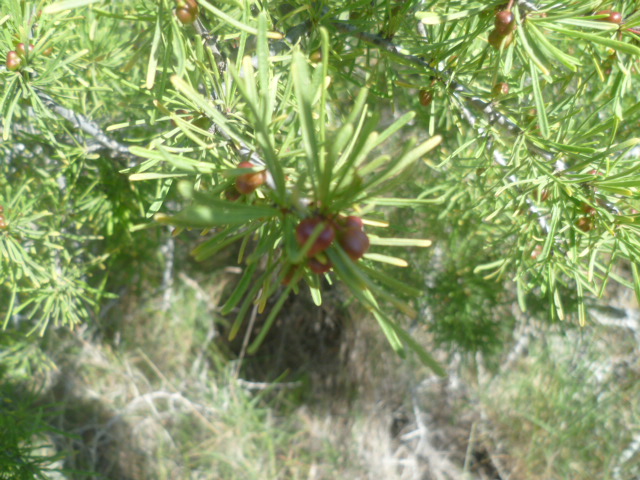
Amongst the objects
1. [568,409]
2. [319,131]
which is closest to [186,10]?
[319,131]

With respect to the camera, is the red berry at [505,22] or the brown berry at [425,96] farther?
the brown berry at [425,96]

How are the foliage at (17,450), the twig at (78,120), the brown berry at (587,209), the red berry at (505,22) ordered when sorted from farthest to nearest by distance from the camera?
the foliage at (17,450) < the twig at (78,120) < the brown berry at (587,209) < the red berry at (505,22)

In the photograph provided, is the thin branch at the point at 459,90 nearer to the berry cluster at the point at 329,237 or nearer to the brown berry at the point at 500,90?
the brown berry at the point at 500,90

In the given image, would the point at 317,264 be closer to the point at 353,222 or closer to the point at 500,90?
the point at 353,222

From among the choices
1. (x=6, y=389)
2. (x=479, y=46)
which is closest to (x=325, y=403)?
(x=6, y=389)

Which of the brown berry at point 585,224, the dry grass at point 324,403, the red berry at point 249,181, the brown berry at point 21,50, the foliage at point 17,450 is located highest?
the brown berry at point 21,50

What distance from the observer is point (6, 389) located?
4.16 ft

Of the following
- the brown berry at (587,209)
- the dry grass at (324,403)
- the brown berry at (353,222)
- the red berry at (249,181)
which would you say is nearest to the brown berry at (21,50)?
the red berry at (249,181)

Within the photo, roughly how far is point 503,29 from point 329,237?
0.30m

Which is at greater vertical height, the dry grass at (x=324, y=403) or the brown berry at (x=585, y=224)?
the brown berry at (x=585, y=224)

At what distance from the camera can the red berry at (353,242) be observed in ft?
1.05

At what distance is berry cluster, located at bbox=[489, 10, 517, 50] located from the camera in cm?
42

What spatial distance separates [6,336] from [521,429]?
2.28 m

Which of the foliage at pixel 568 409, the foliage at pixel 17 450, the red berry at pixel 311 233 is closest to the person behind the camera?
the red berry at pixel 311 233
